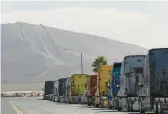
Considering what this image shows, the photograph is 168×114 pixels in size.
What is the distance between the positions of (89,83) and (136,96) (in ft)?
65.9

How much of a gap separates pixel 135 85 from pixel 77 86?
2889cm

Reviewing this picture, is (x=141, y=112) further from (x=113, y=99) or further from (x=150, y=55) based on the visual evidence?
(x=113, y=99)

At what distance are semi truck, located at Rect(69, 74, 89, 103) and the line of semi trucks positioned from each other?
4.09 metres

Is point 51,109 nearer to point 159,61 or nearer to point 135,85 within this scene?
point 135,85

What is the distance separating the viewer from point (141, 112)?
3234 cm

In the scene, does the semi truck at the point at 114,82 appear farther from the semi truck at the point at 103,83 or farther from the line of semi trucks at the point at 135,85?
the semi truck at the point at 103,83

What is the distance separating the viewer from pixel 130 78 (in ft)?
116

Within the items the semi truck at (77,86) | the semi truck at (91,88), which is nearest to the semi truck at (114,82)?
the semi truck at (91,88)

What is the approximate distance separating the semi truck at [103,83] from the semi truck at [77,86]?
44.4 feet

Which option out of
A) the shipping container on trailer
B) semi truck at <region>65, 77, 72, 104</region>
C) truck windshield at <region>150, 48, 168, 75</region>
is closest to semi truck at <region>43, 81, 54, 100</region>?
the shipping container on trailer

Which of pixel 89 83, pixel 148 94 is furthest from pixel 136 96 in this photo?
pixel 89 83

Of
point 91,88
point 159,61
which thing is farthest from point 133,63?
point 91,88

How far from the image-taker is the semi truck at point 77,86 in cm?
6232

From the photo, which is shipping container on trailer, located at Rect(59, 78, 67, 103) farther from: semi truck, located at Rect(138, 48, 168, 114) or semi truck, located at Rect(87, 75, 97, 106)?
semi truck, located at Rect(138, 48, 168, 114)
